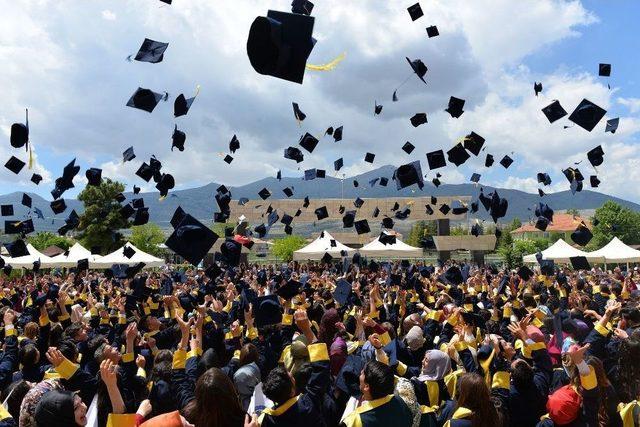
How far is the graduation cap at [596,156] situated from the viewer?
37.0ft

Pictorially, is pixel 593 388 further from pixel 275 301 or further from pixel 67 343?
pixel 67 343

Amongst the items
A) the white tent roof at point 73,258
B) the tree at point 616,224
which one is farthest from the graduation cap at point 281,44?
the tree at point 616,224

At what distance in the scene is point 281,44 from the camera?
16.4 ft

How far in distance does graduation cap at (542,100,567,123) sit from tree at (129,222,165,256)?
190 ft

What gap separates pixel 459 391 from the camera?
136 inches

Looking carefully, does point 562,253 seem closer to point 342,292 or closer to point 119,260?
point 342,292

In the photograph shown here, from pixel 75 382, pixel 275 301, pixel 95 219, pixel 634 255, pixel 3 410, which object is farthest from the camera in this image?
pixel 95 219

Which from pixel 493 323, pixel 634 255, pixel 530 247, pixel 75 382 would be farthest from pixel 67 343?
pixel 530 247

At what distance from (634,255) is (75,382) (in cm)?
2033

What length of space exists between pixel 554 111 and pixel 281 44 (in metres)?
7.42

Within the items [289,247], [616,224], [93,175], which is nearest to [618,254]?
[93,175]

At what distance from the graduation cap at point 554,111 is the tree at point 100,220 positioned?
4231cm

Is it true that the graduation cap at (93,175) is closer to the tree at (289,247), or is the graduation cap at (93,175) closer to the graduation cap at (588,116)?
the graduation cap at (588,116)

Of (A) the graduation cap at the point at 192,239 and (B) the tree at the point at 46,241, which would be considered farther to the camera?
(B) the tree at the point at 46,241
